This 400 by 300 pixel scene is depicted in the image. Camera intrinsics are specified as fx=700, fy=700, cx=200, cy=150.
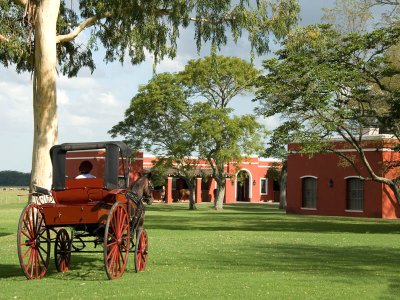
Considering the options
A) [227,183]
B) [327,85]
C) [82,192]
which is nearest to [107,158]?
[82,192]

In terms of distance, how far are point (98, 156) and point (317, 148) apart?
3428 cm

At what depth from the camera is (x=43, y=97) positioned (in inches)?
746

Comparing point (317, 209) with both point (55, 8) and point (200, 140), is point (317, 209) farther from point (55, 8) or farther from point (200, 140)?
point (55, 8)

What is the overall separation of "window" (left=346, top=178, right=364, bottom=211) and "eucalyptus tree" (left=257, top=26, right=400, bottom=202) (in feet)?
44.0

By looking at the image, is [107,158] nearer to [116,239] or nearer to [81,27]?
[116,239]

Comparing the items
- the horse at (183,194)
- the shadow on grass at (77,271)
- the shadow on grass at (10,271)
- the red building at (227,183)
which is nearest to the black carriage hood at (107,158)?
the shadow on grass at (77,271)

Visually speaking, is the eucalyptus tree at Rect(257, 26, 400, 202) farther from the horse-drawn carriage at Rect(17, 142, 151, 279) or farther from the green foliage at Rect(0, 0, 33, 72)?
the horse-drawn carriage at Rect(17, 142, 151, 279)

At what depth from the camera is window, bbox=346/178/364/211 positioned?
41.6 metres

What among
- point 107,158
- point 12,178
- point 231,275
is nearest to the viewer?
point 107,158

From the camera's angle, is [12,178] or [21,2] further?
[12,178]

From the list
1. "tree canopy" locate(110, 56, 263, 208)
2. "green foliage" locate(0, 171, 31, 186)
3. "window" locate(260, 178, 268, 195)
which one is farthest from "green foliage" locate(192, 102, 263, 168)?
"green foliage" locate(0, 171, 31, 186)

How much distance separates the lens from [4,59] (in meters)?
22.3

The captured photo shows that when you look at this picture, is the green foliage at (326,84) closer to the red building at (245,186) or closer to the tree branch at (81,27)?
the tree branch at (81,27)

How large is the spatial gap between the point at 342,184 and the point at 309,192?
10.6 feet
